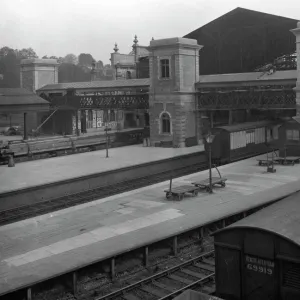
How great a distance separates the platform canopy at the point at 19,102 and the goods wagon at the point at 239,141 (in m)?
16.8

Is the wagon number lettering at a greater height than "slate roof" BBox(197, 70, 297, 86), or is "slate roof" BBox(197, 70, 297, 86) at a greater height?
"slate roof" BBox(197, 70, 297, 86)

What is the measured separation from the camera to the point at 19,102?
131 feet

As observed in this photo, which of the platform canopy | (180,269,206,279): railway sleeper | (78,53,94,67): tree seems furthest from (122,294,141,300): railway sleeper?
(78,53,94,67): tree

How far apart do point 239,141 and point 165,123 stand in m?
8.83

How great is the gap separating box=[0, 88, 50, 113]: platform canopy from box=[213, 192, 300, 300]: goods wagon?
31.5 meters

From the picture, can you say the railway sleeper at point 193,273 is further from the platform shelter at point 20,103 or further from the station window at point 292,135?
the platform shelter at point 20,103

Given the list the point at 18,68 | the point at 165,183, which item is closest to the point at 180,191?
the point at 165,183

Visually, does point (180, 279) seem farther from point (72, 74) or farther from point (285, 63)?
point (72, 74)

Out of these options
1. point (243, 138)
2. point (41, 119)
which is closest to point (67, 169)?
point (243, 138)

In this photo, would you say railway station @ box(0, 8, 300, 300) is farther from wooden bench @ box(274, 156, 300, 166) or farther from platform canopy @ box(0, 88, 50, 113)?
platform canopy @ box(0, 88, 50, 113)

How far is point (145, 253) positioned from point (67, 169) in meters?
15.5

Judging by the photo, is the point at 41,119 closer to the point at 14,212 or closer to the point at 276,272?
the point at 14,212

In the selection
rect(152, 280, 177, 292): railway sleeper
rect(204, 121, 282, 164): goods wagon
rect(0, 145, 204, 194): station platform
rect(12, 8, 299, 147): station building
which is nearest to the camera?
rect(152, 280, 177, 292): railway sleeper

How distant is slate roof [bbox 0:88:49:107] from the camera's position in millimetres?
39188
